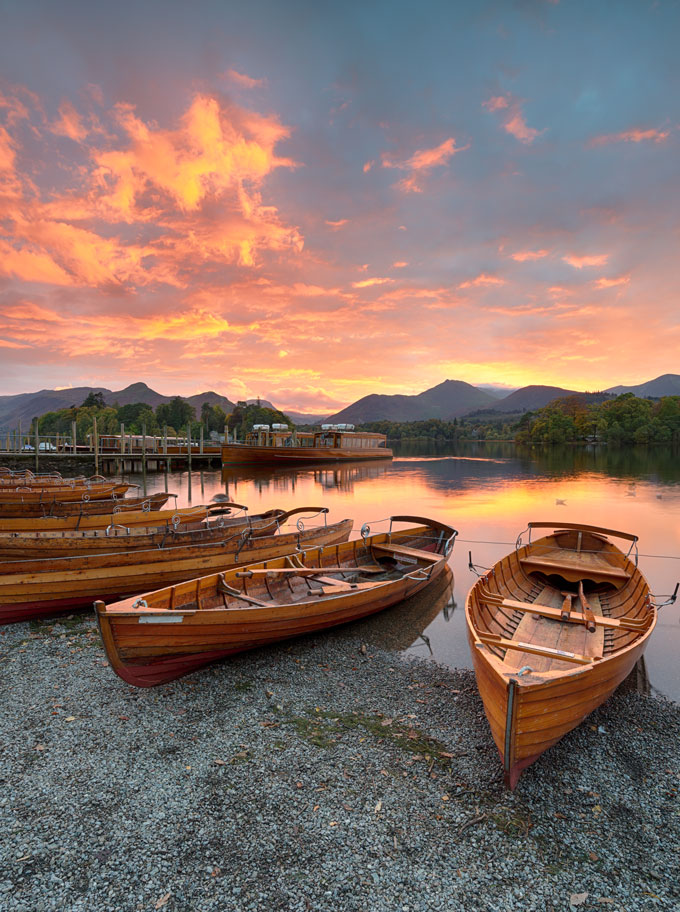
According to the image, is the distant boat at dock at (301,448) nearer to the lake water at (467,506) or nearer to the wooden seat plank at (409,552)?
the lake water at (467,506)

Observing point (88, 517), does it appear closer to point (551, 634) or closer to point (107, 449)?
point (551, 634)

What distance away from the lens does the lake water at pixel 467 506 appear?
31.6ft

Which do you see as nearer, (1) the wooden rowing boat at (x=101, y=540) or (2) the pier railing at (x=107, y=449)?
(1) the wooden rowing boat at (x=101, y=540)

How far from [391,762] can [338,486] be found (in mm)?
35454

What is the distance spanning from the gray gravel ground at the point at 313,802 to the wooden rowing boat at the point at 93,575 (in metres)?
1.81

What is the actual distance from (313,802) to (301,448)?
179 feet

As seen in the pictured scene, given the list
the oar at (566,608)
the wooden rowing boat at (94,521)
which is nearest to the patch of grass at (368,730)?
the oar at (566,608)

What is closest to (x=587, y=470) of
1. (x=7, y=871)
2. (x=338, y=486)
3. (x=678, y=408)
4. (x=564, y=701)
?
(x=338, y=486)

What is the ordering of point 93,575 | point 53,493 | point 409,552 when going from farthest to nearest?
point 53,493
point 409,552
point 93,575

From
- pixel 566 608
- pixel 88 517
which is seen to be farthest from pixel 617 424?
pixel 88 517

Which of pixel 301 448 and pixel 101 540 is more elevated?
pixel 301 448

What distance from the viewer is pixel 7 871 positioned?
397cm

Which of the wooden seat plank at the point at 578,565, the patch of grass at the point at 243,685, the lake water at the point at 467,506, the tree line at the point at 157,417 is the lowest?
the lake water at the point at 467,506

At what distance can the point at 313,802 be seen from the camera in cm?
481
